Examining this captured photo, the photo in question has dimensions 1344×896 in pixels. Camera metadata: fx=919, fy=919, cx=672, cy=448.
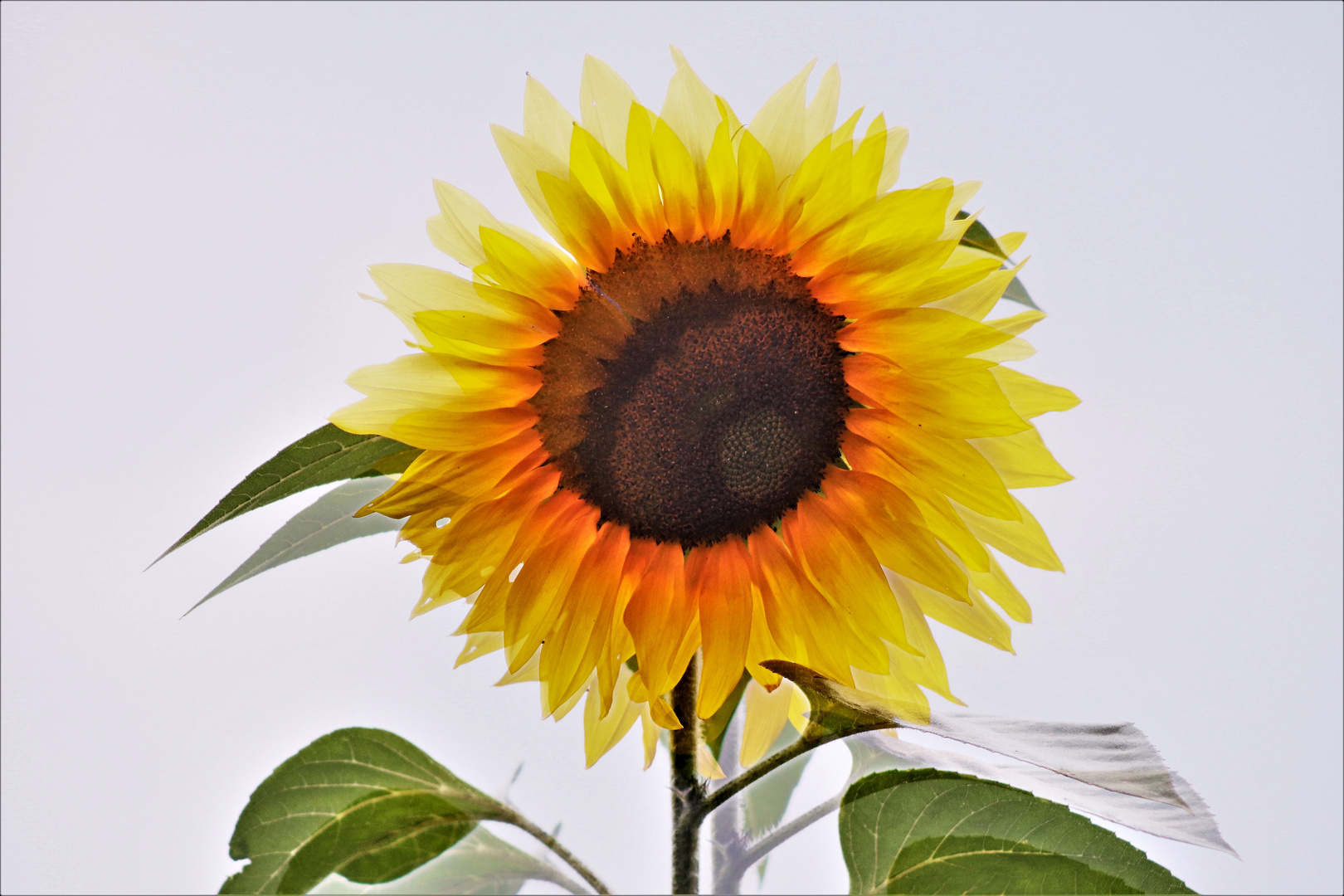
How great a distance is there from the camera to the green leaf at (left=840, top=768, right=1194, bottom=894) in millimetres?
482

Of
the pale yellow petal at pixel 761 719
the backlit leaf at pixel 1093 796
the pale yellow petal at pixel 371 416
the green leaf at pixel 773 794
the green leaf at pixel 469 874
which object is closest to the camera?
the backlit leaf at pixel 1093 796

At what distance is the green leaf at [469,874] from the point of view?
0.77m

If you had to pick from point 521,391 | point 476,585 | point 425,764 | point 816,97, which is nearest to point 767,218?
point 816,97

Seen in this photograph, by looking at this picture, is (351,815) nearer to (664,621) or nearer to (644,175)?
(664,621)

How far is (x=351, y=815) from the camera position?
23.7 inches

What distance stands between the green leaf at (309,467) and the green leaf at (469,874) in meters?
0.37

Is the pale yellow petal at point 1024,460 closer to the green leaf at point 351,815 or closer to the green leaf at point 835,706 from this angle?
the green leaf at point 835,706

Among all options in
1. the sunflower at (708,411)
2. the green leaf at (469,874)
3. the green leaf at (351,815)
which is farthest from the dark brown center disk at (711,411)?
the green leaf at (469,874)

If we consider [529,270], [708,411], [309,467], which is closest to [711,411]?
[708,411]

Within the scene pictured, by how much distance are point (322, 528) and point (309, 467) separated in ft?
0.28

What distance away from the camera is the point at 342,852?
0.60 metres

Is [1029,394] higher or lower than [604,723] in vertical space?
higher

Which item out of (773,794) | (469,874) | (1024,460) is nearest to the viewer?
(1024,460)

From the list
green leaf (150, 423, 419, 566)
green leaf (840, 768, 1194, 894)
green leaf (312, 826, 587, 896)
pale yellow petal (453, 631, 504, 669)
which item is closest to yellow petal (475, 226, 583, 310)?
green leaf (150, 423, 419, 566)
